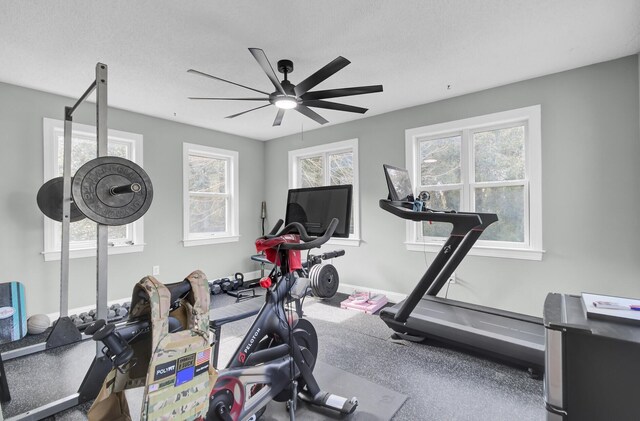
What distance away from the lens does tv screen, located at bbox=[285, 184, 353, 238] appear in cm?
169

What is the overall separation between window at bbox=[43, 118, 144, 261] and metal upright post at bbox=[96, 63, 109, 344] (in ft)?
6.39

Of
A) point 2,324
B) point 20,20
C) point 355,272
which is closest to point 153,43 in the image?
point 20,20

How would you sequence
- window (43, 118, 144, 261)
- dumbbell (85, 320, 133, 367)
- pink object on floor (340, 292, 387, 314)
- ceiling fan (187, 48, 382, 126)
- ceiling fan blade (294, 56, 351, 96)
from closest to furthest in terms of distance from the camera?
dumbbell (85, 320, 133, 367), ceiling fan blade (294, 56, 351, 96), ceiling fan (187, 48, 382, 126), window (43, 118, 144, 261), pink object on floor (340, 292, 387, 314)

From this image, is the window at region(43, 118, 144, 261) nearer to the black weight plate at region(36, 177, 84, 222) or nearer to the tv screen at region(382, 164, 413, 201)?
the black weight plate at region(36, 177, 84, 222)

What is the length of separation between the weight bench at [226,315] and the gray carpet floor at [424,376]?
591 millimetres

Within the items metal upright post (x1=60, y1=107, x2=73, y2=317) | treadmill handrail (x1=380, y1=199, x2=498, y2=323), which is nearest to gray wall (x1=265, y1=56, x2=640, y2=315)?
treadmill handrail (x1=380, y1=199, x2=498, y2=323)

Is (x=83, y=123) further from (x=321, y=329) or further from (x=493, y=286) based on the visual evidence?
(x=493, y=286)

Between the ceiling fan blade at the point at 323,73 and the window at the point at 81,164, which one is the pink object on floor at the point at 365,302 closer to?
the ceiling fan blade at the point at 323,73

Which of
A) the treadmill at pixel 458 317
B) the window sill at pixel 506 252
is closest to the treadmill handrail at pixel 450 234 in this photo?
the treadmill at pixel 458 317

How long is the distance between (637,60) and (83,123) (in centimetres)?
573

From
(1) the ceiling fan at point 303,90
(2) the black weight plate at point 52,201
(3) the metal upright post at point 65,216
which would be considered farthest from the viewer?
(2) the black weight plate at point 52,201

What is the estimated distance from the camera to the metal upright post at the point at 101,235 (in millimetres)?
1899

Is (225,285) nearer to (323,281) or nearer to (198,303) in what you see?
(323,281)

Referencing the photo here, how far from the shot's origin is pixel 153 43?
2.32 meters
